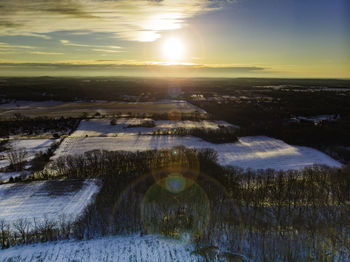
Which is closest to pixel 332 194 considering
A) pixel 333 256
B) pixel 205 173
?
pixel 333 256

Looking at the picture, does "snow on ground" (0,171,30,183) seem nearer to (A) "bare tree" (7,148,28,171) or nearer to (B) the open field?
(A) "bare tree" (7,148,28,171)

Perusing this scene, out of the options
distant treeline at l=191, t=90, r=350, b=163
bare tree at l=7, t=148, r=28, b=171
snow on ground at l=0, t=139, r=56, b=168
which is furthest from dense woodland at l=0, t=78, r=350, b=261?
distant treeline at l=191, t=90, r=350, b=163

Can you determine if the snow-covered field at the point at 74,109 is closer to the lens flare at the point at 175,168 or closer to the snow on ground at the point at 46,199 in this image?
the lens flare at the point at 175,168

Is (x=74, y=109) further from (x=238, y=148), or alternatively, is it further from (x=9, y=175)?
(x=238, y=148)

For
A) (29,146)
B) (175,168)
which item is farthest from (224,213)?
(29,146)

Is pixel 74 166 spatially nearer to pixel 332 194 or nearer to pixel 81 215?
pixel 81 215
